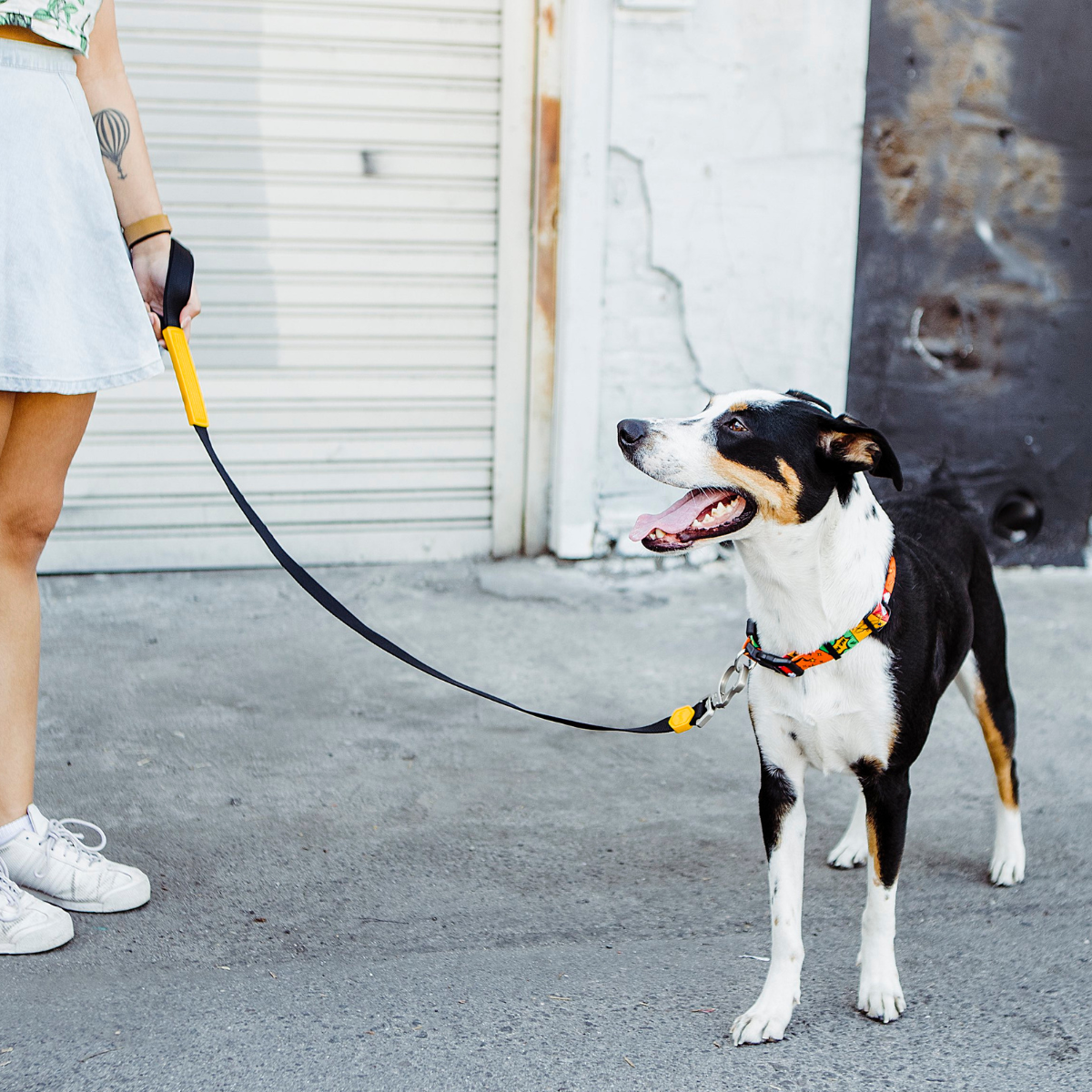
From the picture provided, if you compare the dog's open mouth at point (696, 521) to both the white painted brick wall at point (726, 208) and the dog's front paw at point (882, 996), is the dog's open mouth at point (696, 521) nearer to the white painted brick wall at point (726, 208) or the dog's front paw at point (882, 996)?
the dog's front paw at point (882, 996)

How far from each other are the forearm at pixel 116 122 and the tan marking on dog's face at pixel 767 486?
1.26 metres

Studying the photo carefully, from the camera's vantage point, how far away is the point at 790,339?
5156 mm

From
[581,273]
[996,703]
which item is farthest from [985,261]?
[996,703]

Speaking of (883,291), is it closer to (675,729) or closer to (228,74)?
(228,74)

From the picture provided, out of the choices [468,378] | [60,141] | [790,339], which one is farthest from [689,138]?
[60,141]

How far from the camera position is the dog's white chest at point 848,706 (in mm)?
2123

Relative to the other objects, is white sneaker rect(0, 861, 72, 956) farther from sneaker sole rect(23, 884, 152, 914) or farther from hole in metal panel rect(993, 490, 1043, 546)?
hole in metal panel rect(993, 490, 1043, 546)

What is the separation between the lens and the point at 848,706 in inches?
83.4

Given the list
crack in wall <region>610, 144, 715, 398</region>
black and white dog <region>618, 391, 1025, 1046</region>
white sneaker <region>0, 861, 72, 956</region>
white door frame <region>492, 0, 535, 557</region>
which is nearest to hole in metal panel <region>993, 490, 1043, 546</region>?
crack in wall <region>610, 144, 715, 398</region>

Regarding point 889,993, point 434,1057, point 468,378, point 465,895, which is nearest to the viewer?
point 434,1057

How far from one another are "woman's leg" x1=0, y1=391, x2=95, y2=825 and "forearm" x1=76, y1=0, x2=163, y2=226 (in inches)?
17.1

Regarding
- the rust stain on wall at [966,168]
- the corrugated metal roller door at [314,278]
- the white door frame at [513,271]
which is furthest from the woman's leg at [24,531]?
the rust stain on wall at [966,168]

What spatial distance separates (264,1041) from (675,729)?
3.08 feet

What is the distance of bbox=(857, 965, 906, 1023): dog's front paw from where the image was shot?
2203 millimetres
